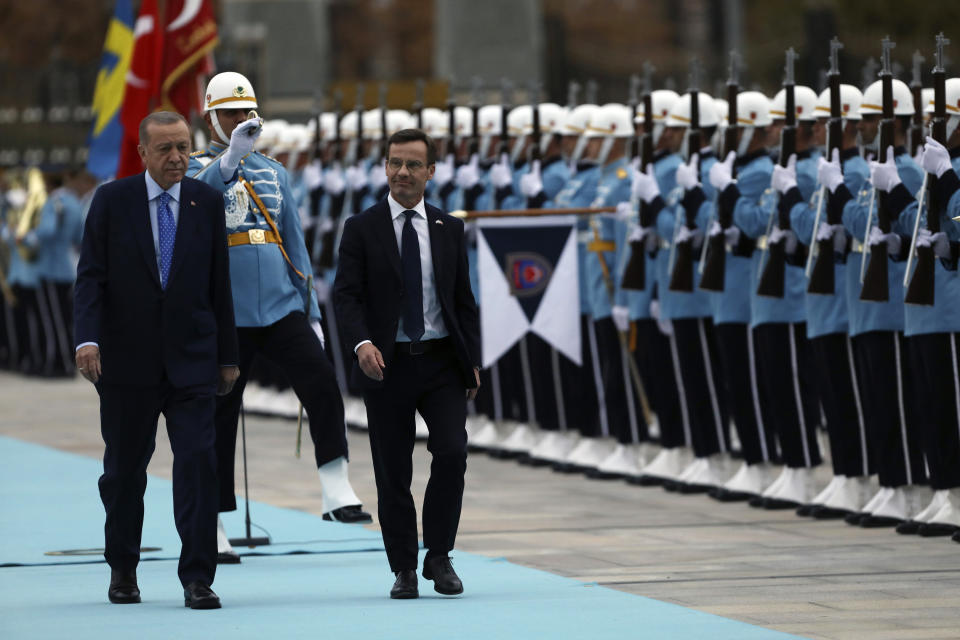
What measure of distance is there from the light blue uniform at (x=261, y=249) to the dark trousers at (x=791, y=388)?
305 centimetres

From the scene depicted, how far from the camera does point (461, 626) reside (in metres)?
8.23

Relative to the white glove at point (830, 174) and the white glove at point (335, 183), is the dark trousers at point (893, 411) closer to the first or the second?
the white glove at point (830, 174)

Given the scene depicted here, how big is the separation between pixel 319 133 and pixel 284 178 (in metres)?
8.37

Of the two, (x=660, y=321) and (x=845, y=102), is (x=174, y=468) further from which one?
(x=660, y=321)

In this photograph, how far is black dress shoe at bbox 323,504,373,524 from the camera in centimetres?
1016

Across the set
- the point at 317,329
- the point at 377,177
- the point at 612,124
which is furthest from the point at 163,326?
the point at 377,177

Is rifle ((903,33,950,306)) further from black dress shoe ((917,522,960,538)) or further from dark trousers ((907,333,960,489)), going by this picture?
black dress shoe ((917,522,960,538))

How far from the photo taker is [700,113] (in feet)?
43.8

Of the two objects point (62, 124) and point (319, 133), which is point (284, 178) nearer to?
point (319, 133)

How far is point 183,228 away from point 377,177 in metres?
8.35

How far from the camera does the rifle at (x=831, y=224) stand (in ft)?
37.6

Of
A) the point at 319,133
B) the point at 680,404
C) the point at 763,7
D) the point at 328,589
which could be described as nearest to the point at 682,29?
the point at 763,7

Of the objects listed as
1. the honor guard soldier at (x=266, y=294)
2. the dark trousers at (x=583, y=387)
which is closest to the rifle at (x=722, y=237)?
the dark trousers at (x=583, y=387)

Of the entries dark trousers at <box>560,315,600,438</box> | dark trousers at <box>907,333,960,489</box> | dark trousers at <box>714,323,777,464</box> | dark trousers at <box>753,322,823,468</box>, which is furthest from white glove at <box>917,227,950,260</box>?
dark trousers at <box>560,315,600,438</box>
